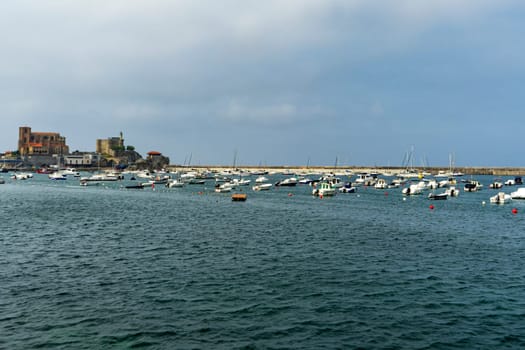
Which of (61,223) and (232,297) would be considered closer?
(232,297)

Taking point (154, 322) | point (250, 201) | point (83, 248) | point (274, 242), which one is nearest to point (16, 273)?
point (83, 248)

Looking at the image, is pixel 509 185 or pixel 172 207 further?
pixel 509 185

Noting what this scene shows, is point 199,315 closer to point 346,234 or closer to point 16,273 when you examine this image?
point 16,273

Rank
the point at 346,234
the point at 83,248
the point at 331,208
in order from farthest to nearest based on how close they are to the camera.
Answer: the point at 331,208 < the point at 346,234 < the point at 83,248

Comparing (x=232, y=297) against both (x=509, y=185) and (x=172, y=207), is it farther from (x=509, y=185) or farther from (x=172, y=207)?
(x=509, y=185)

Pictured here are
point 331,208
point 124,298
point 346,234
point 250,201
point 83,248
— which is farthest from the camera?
point 250,201

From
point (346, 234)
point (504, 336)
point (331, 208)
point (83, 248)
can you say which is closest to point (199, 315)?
point (504, 336)

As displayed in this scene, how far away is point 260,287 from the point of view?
1137 inches

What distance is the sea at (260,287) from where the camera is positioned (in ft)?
68.7

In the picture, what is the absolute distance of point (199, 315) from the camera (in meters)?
23.5

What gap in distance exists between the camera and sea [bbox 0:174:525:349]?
20953mm

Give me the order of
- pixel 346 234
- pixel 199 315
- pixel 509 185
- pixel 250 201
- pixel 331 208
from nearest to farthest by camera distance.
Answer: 1. pixel 199 315
2. pixel 346 234
3. pixel 331 208
4. pixel 250 201
5. pixel 509 185

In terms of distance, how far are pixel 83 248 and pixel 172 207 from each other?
148 ft

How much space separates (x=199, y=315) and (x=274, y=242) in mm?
23483
